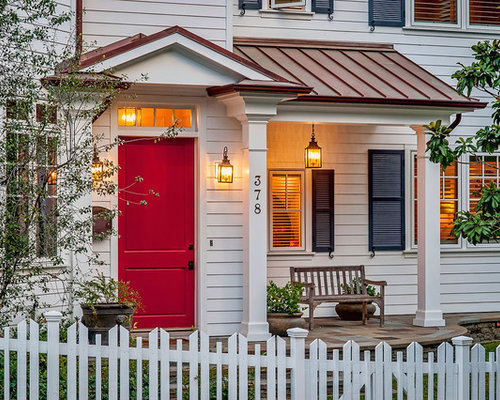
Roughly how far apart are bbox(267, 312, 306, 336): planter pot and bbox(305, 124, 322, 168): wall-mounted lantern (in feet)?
8.74

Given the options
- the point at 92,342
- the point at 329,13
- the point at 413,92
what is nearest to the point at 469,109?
the point at 413,92

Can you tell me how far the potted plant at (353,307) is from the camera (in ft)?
44.9

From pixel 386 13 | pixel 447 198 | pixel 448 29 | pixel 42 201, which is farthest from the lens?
pixel 448 29

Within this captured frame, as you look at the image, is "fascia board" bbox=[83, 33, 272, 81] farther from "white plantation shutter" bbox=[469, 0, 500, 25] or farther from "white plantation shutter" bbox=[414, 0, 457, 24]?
"white plantation shutter" bbox=[469, 0, 500, 25]

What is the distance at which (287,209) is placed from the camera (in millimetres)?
14438

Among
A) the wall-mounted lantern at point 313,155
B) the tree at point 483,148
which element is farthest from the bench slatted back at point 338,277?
the tree at point 483,148

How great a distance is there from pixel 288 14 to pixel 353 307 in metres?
4.48

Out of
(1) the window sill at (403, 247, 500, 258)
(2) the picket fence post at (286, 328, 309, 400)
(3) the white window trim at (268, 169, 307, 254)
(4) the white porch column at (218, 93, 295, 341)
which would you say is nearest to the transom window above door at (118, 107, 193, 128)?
(4) the white porch column at (218, 93, 295, 341)

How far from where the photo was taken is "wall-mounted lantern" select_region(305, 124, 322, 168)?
13.9 meters

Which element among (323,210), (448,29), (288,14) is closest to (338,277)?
(323,210)

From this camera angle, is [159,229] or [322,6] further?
[322,6]

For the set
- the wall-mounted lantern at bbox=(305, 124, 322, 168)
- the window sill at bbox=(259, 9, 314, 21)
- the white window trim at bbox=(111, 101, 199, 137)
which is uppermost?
the window sill at bbox=(259, 9, 314, 21)

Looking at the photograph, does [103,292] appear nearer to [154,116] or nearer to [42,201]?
[42,201]

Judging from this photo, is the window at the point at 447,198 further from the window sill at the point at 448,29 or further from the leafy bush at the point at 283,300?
the leafy bush at the point at 283,300
